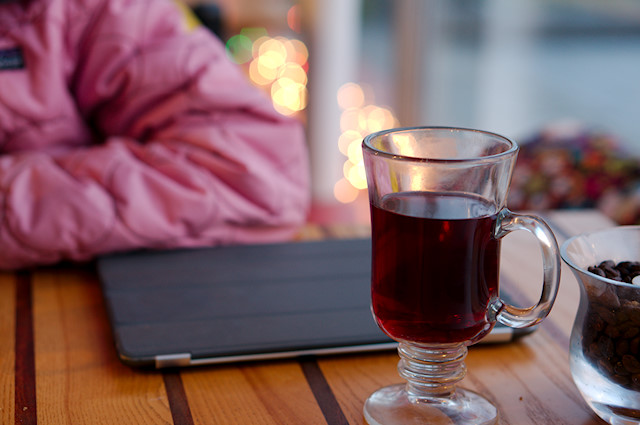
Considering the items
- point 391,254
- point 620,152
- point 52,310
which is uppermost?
point 391,254

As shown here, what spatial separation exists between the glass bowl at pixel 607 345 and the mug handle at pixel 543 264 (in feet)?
0.08

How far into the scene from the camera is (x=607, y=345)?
0.53m

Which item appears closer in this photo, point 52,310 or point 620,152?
point 52,310

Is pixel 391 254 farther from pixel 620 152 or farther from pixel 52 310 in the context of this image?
pixel 620 152

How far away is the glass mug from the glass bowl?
37mm

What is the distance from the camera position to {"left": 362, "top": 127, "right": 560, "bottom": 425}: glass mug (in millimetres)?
524

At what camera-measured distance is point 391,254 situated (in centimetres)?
55

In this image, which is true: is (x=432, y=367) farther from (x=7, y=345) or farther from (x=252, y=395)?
(x=7, y=345)

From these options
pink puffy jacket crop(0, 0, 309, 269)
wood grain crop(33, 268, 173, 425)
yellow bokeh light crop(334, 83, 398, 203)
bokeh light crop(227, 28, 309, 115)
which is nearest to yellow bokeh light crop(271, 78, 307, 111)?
bokeh light crop(227, 28, 309, 115)

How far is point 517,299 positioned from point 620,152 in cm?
106

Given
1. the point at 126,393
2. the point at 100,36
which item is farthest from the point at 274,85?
the point at 126,393

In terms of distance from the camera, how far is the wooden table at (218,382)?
0.57 metres

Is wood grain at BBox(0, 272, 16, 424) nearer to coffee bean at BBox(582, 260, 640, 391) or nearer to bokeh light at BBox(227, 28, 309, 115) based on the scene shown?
coffee bean at BBox(582, 260, 640, 391)

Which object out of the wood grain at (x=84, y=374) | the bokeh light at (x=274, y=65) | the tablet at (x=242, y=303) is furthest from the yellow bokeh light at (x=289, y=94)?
the wood grain at (x=84, y=374)
